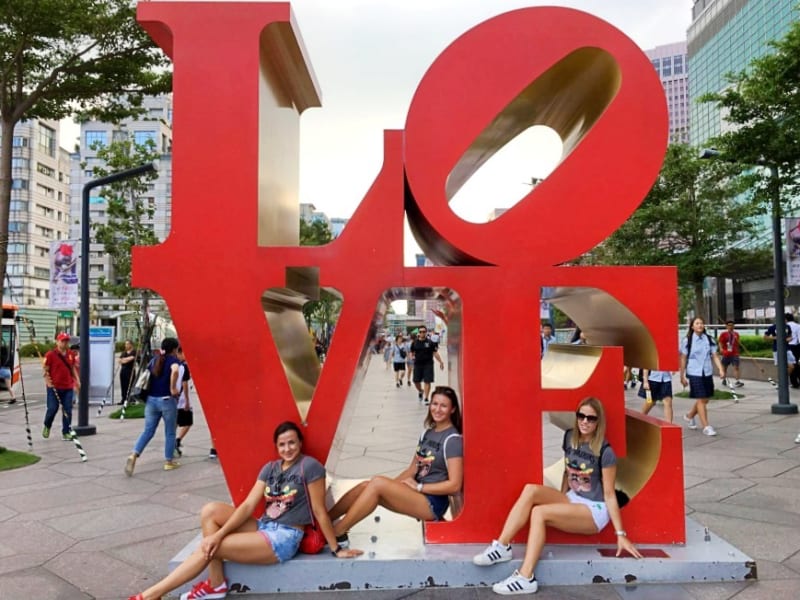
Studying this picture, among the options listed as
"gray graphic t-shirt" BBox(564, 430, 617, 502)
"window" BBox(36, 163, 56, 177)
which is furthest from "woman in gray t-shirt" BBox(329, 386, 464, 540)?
"window" BBox(36, 163, 56, 177)

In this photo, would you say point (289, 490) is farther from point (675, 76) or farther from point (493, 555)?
point (675, 76)

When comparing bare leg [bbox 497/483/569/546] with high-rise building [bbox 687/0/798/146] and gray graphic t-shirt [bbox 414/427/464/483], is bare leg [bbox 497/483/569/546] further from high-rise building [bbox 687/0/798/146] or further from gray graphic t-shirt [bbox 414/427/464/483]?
high-rise building [bbox 687/0/798/146]

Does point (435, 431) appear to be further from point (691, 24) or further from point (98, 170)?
point (691, 24)

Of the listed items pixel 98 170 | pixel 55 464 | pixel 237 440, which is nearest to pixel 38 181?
pixel 98 170

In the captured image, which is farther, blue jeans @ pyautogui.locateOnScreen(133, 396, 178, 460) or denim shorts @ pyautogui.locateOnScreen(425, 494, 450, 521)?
blue jeans @ pyautogui.locateOnScreen(133, 396, 178, 460)

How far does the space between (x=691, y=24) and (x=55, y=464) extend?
54002mm

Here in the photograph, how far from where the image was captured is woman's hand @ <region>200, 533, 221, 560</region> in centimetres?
382

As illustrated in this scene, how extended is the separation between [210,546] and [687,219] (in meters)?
16.3

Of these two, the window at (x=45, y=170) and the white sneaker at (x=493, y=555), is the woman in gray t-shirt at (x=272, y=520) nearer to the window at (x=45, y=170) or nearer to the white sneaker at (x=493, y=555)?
the white sneaker at (x=493, y=555)

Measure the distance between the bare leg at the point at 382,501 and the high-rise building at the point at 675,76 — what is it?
6530 centimetres

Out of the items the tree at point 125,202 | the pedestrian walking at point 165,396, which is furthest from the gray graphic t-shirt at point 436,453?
the tree at point 125,202

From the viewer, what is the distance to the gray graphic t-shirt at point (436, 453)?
4.55 m

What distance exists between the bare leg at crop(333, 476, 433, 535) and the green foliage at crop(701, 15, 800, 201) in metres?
9.14

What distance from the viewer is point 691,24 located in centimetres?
4847
